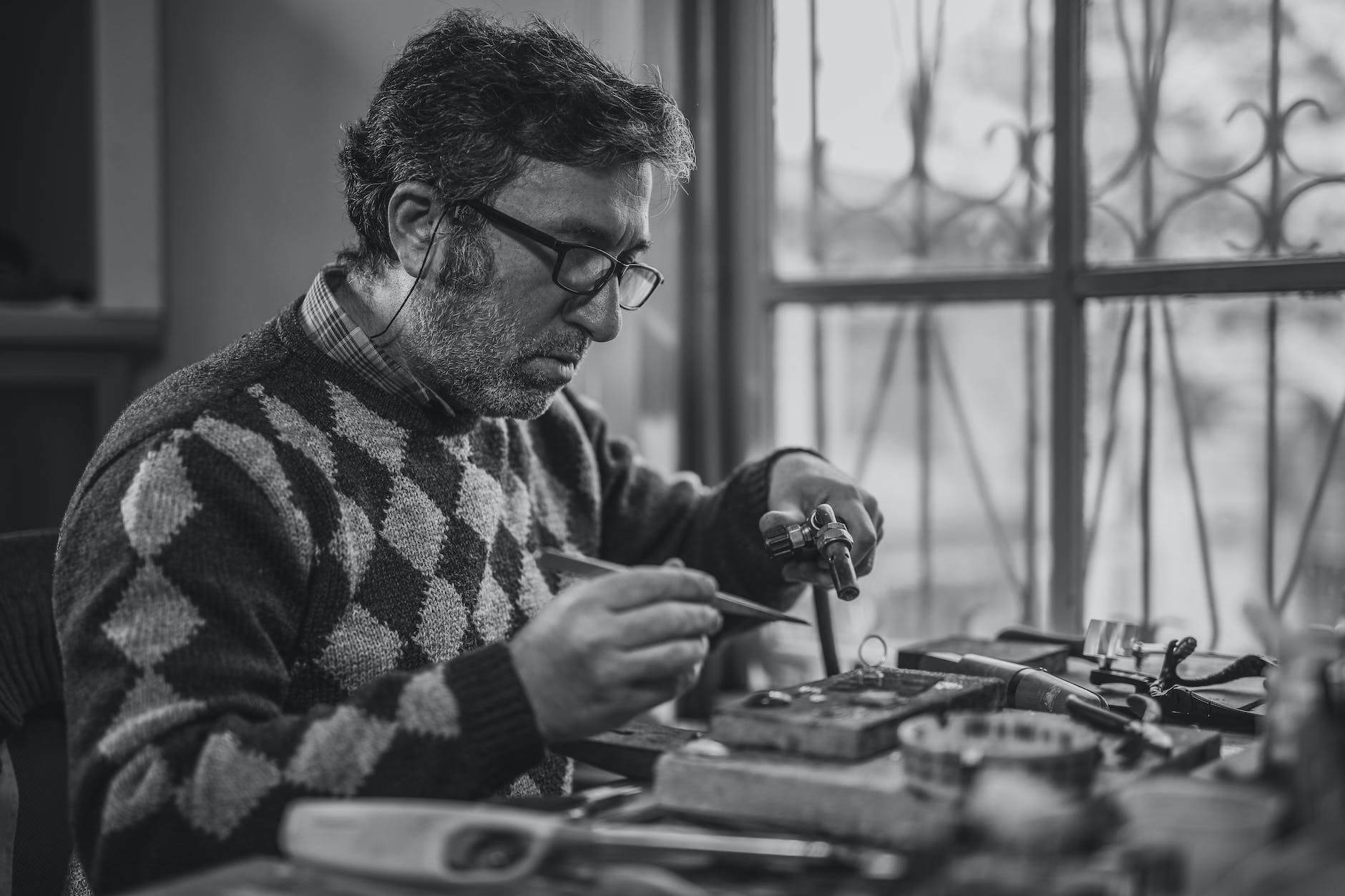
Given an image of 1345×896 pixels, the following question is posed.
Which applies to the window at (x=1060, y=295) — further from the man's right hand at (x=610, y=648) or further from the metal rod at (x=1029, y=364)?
the man's right hand at (x=610, y=648)

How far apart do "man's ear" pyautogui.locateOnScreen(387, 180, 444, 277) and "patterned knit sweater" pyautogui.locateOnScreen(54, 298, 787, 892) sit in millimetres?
144

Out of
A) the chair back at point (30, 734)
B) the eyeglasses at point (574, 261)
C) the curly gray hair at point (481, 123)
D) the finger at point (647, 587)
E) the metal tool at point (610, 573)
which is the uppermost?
the curly gray hair at point (481, 123)

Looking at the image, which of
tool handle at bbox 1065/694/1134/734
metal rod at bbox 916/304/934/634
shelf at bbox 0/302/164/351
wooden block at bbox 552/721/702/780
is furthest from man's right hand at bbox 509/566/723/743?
shelf at bbox 0/302/164/351

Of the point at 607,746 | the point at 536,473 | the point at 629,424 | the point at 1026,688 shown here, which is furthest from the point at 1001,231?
the point at 607,746

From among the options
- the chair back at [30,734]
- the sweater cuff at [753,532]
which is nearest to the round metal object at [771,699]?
the sweater cuff at [753,532]

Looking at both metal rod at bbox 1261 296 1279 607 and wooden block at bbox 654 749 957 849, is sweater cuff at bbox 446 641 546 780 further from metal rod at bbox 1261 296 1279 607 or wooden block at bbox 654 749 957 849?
metal rod at bbox 1261 296 1279 607

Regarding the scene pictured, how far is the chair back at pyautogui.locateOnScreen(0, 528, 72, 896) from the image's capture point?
1316mm

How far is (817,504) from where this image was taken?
64.7 inches

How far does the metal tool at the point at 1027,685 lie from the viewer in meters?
1.22

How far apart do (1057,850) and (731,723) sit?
304 mm

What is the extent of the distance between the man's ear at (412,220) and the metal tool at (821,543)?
50cm

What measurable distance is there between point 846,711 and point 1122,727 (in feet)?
0.74

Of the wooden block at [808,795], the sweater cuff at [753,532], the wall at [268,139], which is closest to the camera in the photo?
the wooden block at [808,795]

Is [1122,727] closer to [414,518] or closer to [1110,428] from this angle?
[414,518]
